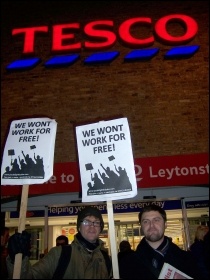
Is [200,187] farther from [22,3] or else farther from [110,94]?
[22,3]

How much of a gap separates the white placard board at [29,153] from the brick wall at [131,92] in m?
4.15

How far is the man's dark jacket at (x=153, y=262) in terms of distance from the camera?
2809mm

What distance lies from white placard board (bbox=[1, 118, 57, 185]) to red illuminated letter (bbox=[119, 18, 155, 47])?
555cm

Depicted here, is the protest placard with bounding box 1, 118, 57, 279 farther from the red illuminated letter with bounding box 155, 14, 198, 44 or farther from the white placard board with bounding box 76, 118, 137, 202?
the red illuminated letter with bounding box 155, 14, 198, 44

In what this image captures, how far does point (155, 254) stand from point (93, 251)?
632 millimetres

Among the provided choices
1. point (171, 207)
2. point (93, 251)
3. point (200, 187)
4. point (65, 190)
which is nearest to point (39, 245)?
point (65, 190)

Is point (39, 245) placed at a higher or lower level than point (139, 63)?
lower

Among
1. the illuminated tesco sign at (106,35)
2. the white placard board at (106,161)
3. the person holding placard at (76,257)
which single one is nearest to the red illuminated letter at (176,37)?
the illuminated tesco sign at (106,35)

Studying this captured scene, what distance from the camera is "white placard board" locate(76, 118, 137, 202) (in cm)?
300

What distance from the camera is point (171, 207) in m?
7.44

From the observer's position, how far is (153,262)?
2.87 meters

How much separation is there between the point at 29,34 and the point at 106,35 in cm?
222

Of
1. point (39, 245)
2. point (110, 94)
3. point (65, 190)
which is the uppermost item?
point (110, 94)

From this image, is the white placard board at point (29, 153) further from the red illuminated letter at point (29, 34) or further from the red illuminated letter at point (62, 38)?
the red illuminated letter at point (29, 34)
